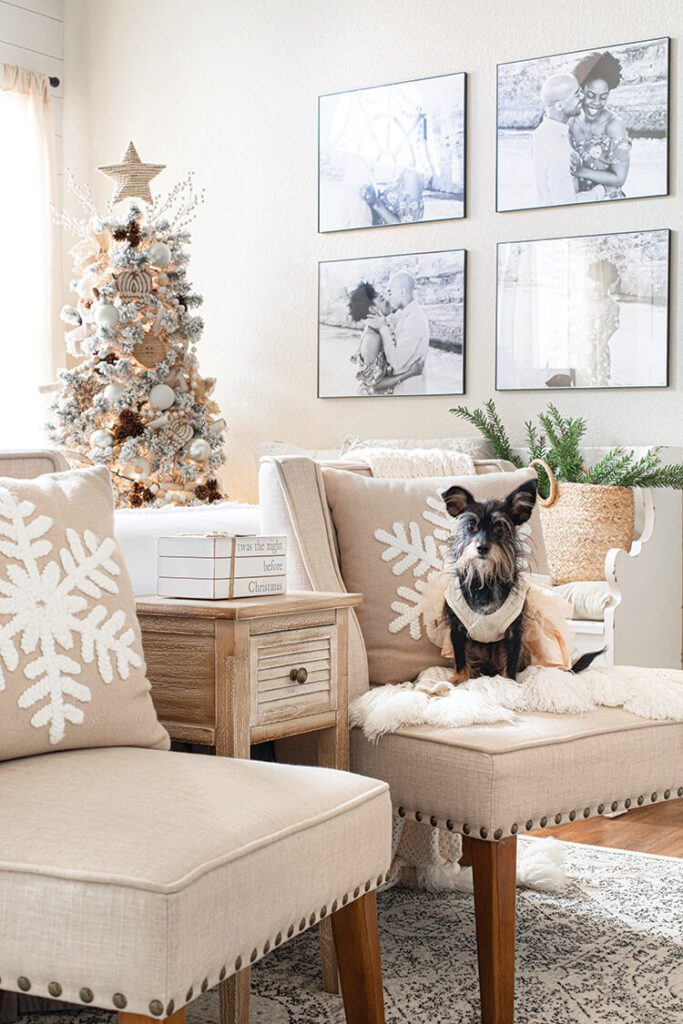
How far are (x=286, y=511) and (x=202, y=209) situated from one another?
2.98 meters

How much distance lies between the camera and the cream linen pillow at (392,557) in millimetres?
2438

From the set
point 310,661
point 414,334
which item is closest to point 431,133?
point 414,334

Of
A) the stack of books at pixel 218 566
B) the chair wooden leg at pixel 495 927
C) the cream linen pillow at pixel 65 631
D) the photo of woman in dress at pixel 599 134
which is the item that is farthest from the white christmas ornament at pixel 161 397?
the chair wooden leg at pixel 495 927

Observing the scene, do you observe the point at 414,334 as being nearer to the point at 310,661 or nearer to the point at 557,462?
the point at 557,462

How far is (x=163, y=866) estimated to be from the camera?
1.35 meters

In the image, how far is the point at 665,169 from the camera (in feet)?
13.2

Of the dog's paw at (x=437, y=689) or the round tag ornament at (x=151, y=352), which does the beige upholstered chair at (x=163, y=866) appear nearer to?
the dog's paw at (x=437, y=689)

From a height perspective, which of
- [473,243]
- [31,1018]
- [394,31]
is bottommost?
[31,1018]

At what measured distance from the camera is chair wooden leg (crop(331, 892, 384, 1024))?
70.8 inches

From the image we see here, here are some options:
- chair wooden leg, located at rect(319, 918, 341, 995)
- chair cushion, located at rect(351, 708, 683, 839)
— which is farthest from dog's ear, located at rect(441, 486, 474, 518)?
chair wooden leg, located at rect(319, 918, 341, 995)

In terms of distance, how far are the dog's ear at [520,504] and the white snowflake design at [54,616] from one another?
0.77 m

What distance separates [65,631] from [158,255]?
2.91 m

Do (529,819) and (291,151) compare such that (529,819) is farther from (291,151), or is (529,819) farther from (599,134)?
(291,151)

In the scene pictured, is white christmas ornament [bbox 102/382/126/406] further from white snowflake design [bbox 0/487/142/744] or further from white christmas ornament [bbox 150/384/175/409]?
white snowflake design [bbox 0/487/142/744]
